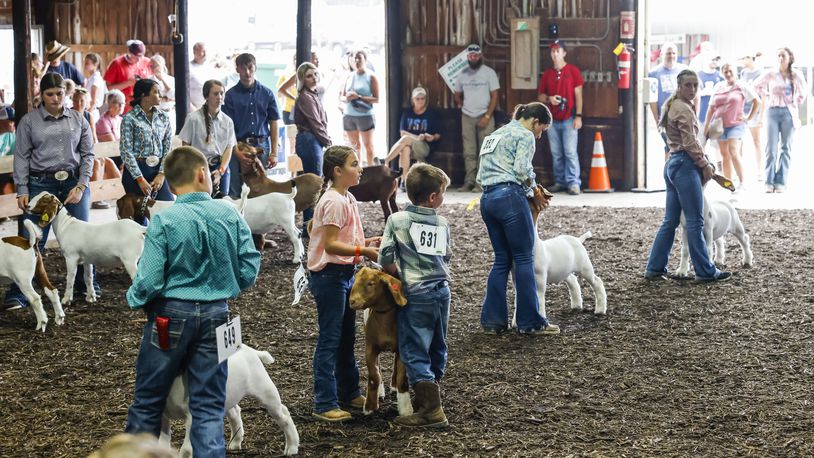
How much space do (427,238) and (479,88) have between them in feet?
36.8

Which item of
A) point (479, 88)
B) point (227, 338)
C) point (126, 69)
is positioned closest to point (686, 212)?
point (227, 338)

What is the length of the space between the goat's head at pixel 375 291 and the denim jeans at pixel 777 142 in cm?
1148

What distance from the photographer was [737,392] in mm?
6547

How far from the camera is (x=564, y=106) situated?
16281 mm

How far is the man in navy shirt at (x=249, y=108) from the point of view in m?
11.6

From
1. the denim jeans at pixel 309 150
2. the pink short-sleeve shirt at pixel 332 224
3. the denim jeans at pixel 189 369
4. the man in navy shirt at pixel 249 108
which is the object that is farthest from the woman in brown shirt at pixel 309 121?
the denim jeans at pixel 189 369

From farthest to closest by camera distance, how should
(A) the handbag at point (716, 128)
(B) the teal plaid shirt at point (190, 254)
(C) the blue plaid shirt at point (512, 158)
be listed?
(A) the handbag at point (716, 128) → (C) the blue plaid shirt at point (512, 158) → (B) the teal plaid shirt at point (190, 254)

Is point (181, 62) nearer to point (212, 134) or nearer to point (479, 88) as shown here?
point (212, 134)

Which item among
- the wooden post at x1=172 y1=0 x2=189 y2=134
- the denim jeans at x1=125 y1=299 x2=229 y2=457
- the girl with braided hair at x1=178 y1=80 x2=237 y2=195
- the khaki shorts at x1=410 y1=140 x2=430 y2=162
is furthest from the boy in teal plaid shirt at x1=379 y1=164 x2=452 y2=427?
the khaki shorts at x1=410 y1=140 x2=430 y2=162

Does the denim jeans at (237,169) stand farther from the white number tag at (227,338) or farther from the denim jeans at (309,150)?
the white number tag at (227,338)

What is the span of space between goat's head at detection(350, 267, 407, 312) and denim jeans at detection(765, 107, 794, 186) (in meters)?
11.5

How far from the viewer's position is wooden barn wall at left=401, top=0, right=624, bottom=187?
54.2 ft

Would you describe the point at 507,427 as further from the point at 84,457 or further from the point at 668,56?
the point at 668,56

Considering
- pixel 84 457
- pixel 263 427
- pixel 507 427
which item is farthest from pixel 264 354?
pixel 507 427
